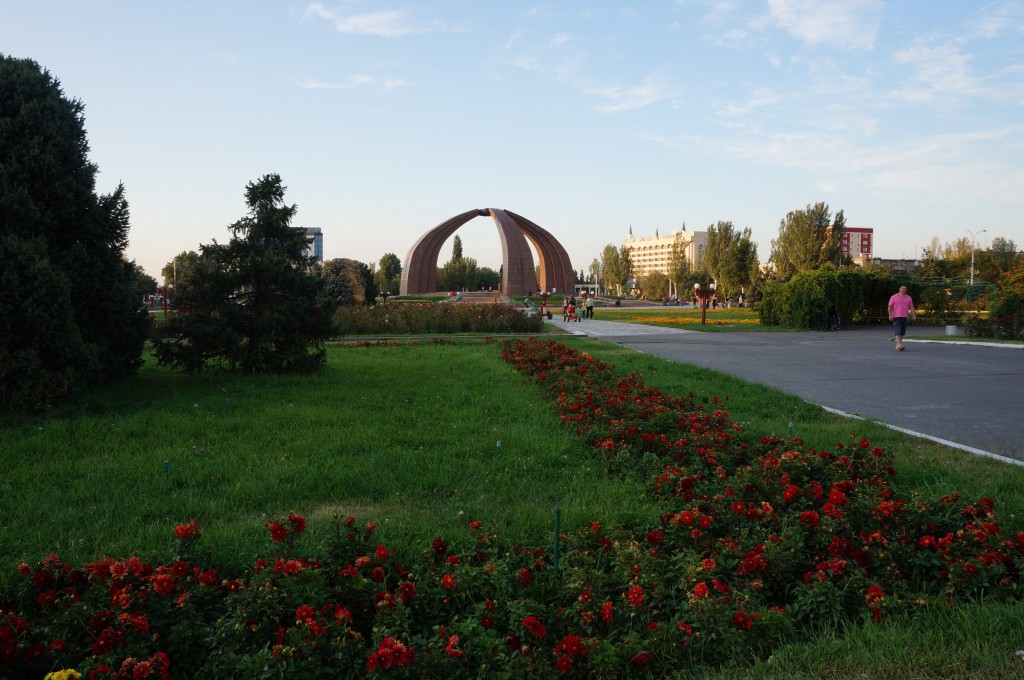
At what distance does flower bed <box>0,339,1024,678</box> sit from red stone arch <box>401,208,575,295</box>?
163 feet

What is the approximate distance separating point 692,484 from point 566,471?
98 centimetres

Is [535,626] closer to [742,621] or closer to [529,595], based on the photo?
[529,595]

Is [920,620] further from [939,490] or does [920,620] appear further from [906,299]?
[906,299]

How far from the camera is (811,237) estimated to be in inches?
1508

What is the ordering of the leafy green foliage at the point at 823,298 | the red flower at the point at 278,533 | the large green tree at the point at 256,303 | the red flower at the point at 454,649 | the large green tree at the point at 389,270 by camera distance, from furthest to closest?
the large green tree at the point at 389,270 → the leafy green foliage at the point at 823,298 → the large green tree at the point at 256,303 → the red flower at the point at 278,533 → the red flower at the point at 454,649

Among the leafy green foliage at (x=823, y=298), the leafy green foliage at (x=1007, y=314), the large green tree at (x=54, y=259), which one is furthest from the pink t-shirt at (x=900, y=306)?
the large green tree at (x=54, y=259)

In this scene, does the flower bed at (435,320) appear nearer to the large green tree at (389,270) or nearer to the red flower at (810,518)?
the red flower at (810,518)

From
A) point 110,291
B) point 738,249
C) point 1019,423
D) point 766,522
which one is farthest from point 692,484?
point 738,249

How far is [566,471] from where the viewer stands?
452 centimetres

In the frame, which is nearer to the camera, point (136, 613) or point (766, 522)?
point (136, 613)

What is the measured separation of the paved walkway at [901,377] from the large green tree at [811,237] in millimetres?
22534

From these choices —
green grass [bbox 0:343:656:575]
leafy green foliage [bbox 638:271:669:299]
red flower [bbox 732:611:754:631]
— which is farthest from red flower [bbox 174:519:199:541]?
leafy green foliage [bbox 638:271:669:299]

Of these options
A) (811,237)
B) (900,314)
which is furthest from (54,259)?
(811,237)

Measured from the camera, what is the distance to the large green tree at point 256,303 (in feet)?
27.3
